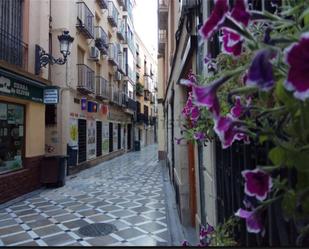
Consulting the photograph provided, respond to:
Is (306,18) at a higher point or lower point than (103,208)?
higher

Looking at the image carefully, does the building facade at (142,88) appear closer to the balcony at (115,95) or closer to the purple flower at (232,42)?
the balcony at (115,95)

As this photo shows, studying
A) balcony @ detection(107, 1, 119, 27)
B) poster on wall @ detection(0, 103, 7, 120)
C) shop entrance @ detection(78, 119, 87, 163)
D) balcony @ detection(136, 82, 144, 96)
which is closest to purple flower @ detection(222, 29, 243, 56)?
poster on wall @ detection(0, 103, 7, 120)

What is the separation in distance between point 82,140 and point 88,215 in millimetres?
8527

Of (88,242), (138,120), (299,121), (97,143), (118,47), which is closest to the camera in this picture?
(299,121)

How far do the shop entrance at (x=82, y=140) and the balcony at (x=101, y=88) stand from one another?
7.62 ft

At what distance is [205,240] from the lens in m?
2.12

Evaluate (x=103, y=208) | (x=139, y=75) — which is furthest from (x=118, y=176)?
(x=139, y=75)

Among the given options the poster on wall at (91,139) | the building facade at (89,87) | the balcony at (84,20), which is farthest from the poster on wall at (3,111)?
the poster on wall at (91,139)

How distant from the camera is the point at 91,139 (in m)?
16.8

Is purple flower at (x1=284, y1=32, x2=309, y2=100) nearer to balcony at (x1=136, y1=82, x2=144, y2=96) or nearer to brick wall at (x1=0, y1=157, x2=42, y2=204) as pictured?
brick wall at (x1=0, y1=157, x2=42, y2=204)

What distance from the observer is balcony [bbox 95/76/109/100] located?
57.7ft

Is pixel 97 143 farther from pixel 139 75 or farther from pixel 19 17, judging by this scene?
pixel 139 75

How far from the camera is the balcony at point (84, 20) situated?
1444cm

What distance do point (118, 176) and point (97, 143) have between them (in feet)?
17.7
